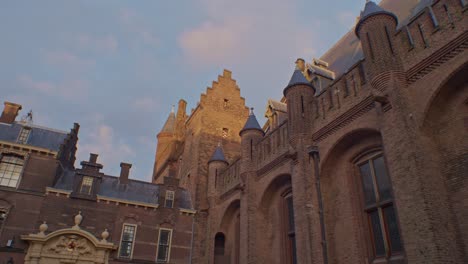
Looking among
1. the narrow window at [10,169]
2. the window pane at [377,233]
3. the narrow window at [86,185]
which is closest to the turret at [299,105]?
the window pane at [377,233]

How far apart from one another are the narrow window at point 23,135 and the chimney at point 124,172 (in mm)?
6635

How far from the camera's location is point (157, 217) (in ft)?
77.3

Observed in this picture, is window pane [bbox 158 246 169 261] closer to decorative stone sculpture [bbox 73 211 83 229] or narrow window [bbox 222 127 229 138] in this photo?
decorative stone sculpture [bbox 73 211 83 229]

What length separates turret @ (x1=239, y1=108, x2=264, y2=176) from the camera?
19975mm

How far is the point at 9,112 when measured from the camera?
23.7 m

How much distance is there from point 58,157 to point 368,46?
1967 cm

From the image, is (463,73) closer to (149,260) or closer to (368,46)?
(368,46)

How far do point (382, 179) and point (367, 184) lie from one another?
2.39ft

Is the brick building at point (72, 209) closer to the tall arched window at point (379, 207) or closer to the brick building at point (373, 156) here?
the brick building at point (373, 156)

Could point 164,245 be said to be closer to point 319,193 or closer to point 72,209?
point 72,209

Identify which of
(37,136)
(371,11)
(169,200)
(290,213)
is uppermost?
(371,11)

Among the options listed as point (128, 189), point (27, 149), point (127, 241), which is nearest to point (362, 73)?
point (127, 241)

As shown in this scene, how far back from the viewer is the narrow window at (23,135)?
72.0 feet

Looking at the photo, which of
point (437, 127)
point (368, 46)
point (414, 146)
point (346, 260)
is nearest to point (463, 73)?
point (437, 127)
